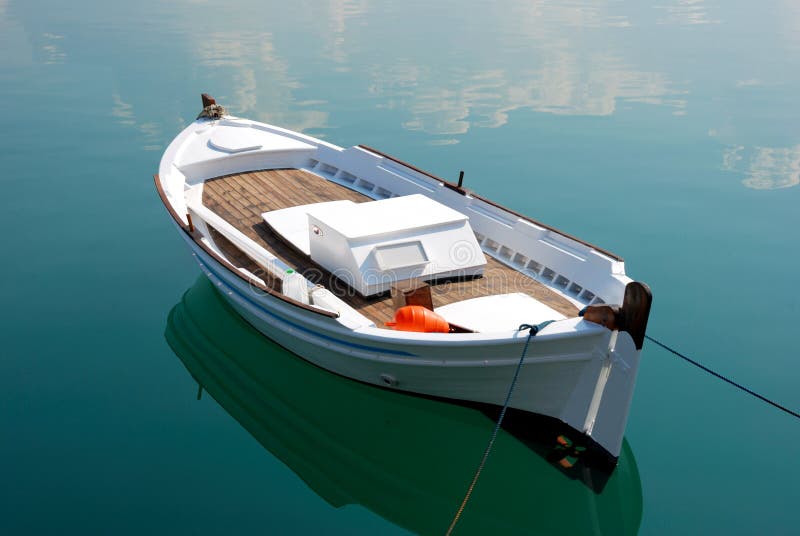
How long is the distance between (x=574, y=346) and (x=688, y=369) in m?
3.72

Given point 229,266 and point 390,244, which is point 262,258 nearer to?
point 229,266

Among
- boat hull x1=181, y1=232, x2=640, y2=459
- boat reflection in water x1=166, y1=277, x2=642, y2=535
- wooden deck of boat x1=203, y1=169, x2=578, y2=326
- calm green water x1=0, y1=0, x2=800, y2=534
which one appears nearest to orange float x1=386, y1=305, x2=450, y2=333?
boat hull x1=181, y1=232, x2=640, y2=459

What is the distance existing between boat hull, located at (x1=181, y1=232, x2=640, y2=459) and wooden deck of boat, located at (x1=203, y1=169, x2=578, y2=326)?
73 cm

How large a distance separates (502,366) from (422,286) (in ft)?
4.95

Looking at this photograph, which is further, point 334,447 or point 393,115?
point 393,115

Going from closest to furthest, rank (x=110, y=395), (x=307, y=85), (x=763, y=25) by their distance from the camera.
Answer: (x=110, y=395) → (x=307, y=85) → (x=763, y=25)

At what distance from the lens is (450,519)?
7.72 meters

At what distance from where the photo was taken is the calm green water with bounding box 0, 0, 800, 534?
793 cm

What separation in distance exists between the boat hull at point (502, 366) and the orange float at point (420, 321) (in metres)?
0.29

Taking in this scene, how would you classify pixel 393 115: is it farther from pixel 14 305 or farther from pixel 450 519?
pixel 450 519

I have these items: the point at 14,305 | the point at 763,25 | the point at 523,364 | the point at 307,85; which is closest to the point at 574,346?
the point at 523,364

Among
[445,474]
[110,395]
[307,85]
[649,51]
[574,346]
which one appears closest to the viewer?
[574,346]

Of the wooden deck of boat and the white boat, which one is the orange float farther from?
the wooden deck of boat

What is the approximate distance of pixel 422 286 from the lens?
28.7 feet
